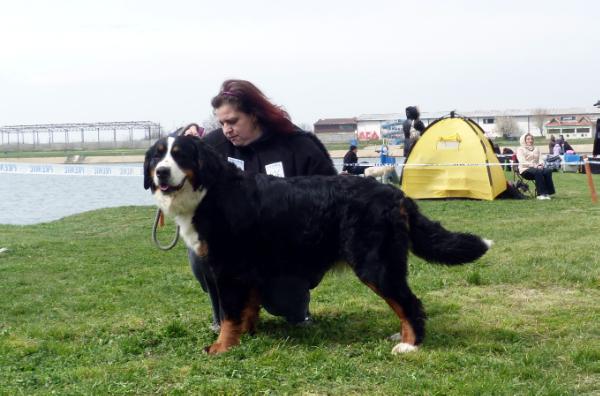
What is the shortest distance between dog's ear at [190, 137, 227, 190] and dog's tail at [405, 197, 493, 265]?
3.41ft

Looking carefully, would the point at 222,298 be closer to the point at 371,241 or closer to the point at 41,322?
the point at 371,241

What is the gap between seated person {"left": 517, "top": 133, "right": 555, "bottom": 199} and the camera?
12.6m

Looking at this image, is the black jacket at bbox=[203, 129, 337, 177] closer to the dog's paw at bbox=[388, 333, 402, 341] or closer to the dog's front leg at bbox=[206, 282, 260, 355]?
the dog's front leg at bbox=[206, 282, 260, 355]

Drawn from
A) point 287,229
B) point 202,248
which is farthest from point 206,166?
point 287,229

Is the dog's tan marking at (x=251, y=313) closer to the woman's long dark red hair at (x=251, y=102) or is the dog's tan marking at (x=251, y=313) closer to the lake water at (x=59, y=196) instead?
the woman's long dark red hair at (x=251, y=102)

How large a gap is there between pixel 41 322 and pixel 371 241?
2318 millimetres

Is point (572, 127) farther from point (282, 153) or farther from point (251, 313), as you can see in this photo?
point (251, 313)

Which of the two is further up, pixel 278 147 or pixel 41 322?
pixel 278 147

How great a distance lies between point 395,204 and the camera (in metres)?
3.70

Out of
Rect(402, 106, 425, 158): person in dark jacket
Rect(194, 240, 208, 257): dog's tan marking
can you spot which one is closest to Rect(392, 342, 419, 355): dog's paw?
Rect(194, 240, 208, 257): dog's tan marking

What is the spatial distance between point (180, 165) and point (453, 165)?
9793 mm

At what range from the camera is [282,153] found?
435cm

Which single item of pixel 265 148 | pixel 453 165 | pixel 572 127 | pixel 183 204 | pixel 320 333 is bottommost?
pixel 320 333

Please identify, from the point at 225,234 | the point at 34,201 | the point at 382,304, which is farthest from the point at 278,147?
the point at 34,201
